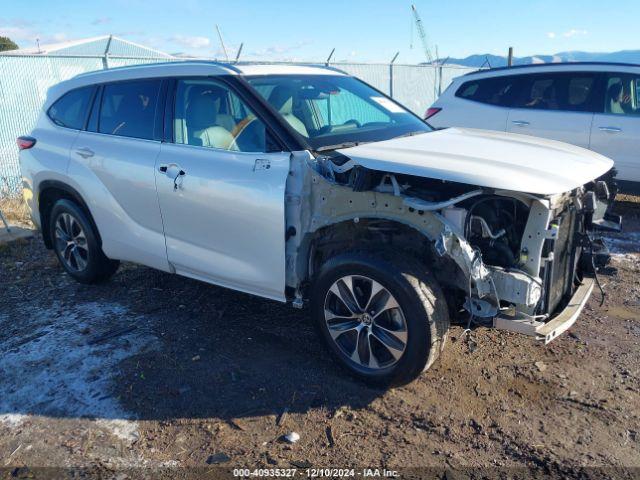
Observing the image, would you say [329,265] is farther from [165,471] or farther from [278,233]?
[165,471]

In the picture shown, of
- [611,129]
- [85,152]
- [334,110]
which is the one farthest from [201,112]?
[611,129]

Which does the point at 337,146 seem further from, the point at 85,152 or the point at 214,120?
the point at 85,152

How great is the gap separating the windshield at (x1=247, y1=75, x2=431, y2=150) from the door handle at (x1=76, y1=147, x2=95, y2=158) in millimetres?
1605

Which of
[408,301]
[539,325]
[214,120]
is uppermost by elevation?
[214,120]

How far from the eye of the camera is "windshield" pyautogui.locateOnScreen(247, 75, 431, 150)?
3.94 metres

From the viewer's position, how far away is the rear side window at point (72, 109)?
198 inches

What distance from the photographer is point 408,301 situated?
10.4ft

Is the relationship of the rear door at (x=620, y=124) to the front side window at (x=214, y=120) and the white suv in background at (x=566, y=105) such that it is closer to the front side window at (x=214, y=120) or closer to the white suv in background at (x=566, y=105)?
the white suv in background at (x=566, y=105)

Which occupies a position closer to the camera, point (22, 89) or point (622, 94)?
point (622, 94)

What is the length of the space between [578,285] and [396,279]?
1.43 metres

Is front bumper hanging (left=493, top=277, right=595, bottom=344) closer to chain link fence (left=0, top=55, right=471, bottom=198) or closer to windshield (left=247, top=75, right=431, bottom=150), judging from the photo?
windshield (left=247, top=75, right=431, bottom=150)

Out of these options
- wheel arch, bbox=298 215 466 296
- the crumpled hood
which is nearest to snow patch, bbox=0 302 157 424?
wheel arch, bbox=298 215 466 296

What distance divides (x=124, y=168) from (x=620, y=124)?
19.2ft

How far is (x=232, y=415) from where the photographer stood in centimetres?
332
